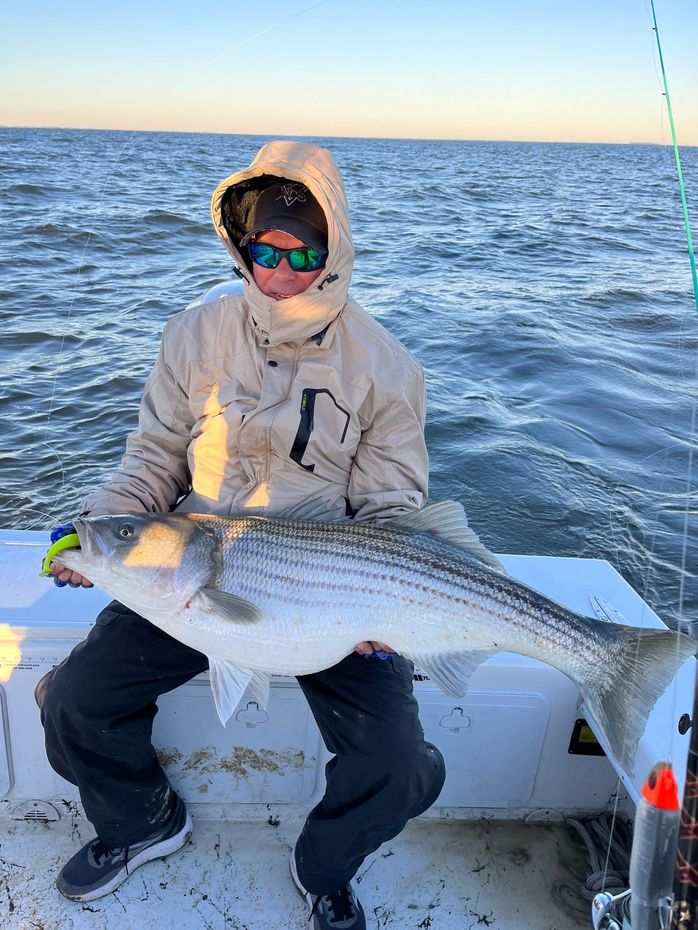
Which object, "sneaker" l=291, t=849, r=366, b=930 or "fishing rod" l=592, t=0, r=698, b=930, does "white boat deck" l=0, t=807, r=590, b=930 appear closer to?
"sneaker" l=291, t=849, r=366, b=930

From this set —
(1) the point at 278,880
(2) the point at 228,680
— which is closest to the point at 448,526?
(2) the point at 228,680

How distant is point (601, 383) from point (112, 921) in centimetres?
808

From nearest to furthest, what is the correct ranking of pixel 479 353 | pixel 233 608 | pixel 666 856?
pixel 666 856
pixel 233 608
pixel 479 353

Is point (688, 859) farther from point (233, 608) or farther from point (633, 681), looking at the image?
point (233, 608)

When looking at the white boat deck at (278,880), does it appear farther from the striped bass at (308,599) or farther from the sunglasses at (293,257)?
the sunglasses at (293,257)

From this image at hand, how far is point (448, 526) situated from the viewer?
8.95ft

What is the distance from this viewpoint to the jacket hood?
2.81m

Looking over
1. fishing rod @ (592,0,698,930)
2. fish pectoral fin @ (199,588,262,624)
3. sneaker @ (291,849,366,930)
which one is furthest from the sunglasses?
sneaker @ (291,849,366,930)

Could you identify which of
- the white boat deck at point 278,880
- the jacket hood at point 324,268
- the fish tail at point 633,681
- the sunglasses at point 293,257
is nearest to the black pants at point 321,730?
the white boat deck at point 278,880

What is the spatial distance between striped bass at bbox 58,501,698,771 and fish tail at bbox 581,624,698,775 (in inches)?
4.6

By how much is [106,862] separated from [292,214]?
251 cm

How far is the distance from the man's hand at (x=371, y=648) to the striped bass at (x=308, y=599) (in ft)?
0.11

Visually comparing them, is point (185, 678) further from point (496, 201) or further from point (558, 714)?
point (496, 201)

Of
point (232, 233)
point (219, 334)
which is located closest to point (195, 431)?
point (219, 334)
